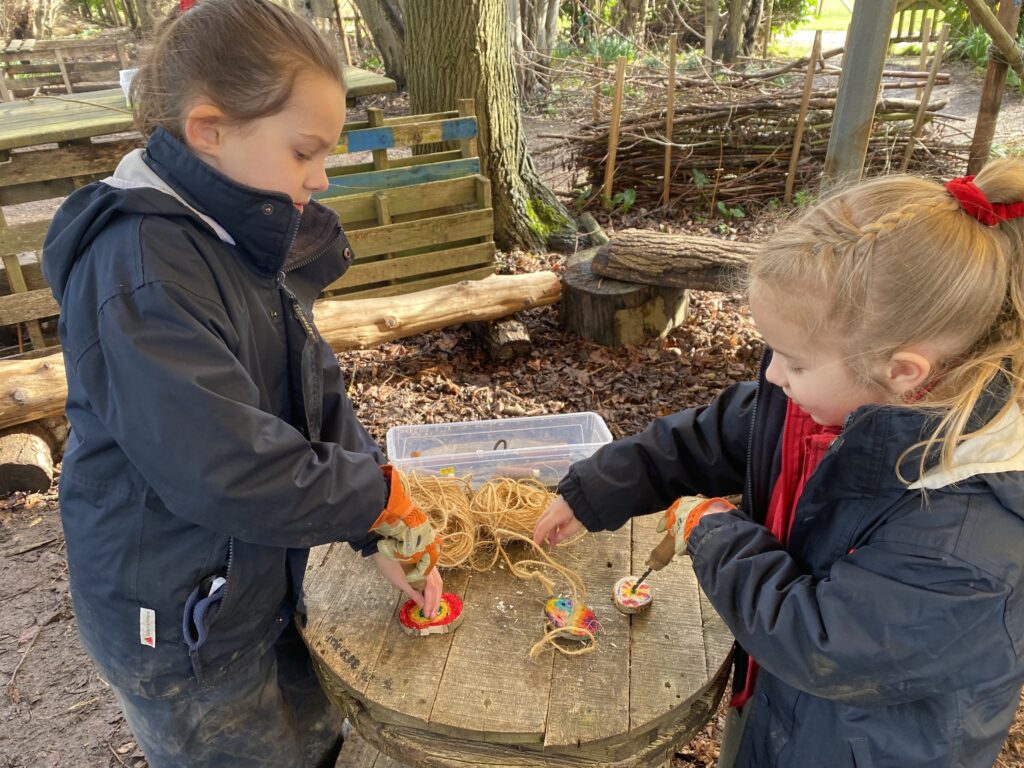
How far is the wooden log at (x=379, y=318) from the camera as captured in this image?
389 centimetres

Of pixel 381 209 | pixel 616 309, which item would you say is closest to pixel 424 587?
pixel 616 309

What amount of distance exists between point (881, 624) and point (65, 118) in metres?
5.32

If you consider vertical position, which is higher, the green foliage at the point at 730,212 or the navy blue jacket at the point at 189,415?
the navy blue jacket at the point at 189,415

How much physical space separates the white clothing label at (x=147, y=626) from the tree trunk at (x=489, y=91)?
530 cm

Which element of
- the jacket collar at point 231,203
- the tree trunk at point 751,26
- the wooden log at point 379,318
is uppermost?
the tree trunk at point 751,26

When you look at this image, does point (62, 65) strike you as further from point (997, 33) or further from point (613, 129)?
point (997, 33)

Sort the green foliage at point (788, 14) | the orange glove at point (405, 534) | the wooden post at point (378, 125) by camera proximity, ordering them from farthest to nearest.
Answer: the green foliage at point (788, 14), the wooden post at point (378, 125), the orange glove at point (405, 534)

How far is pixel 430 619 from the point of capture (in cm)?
167

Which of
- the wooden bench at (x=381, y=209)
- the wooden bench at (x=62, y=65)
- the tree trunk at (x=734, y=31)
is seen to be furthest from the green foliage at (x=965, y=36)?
the wooden bench at (x=62, y=65)

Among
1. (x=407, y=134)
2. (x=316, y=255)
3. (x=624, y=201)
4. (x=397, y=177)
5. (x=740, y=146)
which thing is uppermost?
(x=316, y=255)

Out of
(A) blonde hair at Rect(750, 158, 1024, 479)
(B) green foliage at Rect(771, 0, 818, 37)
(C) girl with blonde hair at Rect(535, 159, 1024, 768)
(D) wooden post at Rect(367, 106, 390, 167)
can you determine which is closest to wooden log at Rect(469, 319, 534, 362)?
(D) wooden post at Rect(367, 106, 390, 167)

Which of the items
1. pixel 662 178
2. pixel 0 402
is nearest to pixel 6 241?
pixel 0 402

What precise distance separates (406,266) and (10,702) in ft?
11.6

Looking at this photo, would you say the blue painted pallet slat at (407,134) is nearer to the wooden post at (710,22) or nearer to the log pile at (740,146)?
the log pile at (740,146)
